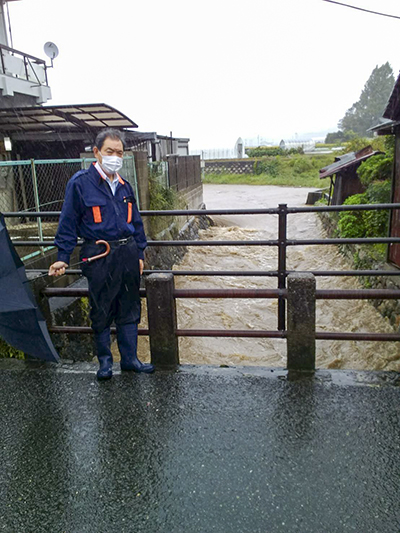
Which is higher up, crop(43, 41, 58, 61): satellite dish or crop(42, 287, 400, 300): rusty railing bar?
crop(43, 41, 58, 61): satellite dish

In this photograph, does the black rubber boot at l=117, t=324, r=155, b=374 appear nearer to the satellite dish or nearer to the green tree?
the satellite dish

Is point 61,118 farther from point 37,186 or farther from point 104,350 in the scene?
point 104,350

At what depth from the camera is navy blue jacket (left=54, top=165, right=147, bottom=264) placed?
3238 millimetres

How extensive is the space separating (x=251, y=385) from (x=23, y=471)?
1646 mm

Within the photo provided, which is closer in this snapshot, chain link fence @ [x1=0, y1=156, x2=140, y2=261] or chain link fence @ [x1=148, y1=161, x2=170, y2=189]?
chain link fence @ [x1=0, y1=156, x2=140, y2=261]

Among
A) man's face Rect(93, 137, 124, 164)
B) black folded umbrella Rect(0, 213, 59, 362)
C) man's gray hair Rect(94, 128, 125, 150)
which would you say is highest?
man's gray hair Rect(94, 128, 125, 150)

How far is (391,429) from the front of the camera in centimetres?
277

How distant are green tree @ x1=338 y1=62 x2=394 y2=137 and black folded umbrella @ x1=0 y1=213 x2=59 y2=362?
242 feet

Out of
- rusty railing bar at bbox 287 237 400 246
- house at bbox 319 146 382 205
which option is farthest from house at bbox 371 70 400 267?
house at bbox 319 146 382 205

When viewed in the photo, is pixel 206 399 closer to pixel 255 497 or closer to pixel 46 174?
pixel 255 497

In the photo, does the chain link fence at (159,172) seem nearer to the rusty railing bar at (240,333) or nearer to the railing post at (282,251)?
the railing post at (282,251)

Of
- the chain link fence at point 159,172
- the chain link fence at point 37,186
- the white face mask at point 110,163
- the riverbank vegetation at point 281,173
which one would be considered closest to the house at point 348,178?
the chain link fence at point 159,172

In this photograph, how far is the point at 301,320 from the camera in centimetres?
352

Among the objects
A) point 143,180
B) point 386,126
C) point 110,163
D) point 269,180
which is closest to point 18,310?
point 110,163
